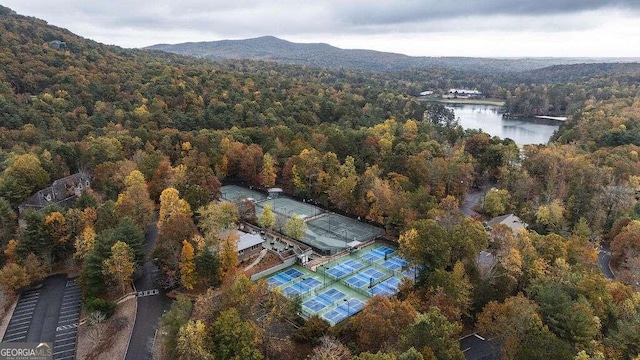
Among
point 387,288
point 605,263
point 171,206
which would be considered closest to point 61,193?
point 171,206

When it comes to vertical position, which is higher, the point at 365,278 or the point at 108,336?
the point at 365,278

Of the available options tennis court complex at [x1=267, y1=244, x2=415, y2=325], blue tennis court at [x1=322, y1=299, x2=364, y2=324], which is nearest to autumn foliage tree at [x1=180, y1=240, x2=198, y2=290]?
tennis court complex at [x1=267, y1=244, x2=415, y2=325]

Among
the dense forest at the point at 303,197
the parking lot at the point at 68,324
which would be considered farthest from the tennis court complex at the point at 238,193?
the parking lot at the point at 68,324

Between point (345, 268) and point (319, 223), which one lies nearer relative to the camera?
point (345, 268)

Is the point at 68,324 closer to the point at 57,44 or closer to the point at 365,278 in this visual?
the point at 365,278

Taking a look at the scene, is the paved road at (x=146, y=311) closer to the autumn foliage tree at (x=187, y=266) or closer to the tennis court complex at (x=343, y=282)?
the autumn foliage tree at (x=187, y=266)

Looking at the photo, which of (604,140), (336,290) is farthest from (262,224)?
(604,140)
